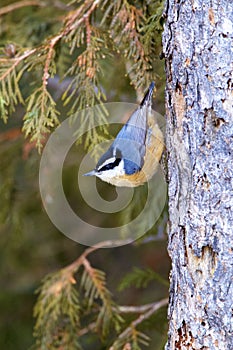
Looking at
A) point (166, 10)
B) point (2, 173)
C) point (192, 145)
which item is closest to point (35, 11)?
point (2, 173)

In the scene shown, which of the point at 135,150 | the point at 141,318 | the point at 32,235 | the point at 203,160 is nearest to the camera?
the point at 203,160

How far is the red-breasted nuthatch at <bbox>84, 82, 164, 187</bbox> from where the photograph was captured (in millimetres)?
2189

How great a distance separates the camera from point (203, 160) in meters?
1.63

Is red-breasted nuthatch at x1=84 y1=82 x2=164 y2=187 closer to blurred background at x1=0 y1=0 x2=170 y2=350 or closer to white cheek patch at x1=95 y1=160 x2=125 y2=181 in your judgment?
white cheek patch at x1=95 y1=160 x2=125 y2=181

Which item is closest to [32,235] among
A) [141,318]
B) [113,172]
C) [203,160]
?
[141,318]

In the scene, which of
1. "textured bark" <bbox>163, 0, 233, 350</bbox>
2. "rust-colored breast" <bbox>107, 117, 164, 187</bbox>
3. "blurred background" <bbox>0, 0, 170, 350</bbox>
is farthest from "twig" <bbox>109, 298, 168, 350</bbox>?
"textured bark" <bbox>163, 0, 233, 350</bbox>

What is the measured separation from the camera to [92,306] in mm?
2787

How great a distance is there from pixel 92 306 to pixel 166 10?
1475mm

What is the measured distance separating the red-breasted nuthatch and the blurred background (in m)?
0.14

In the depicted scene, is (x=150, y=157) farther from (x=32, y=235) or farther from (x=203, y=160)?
(x=32, y=235)

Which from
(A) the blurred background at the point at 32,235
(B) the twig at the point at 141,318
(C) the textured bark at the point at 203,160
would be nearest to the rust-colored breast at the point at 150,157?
(A) the blurred background at the point at 32,235

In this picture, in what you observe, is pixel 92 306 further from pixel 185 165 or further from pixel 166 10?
pixel 166 10

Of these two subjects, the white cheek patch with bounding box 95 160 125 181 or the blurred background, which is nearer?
the white cheek patch with bounding box 95 160 125 181

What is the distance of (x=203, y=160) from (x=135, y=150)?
23.9 inches
